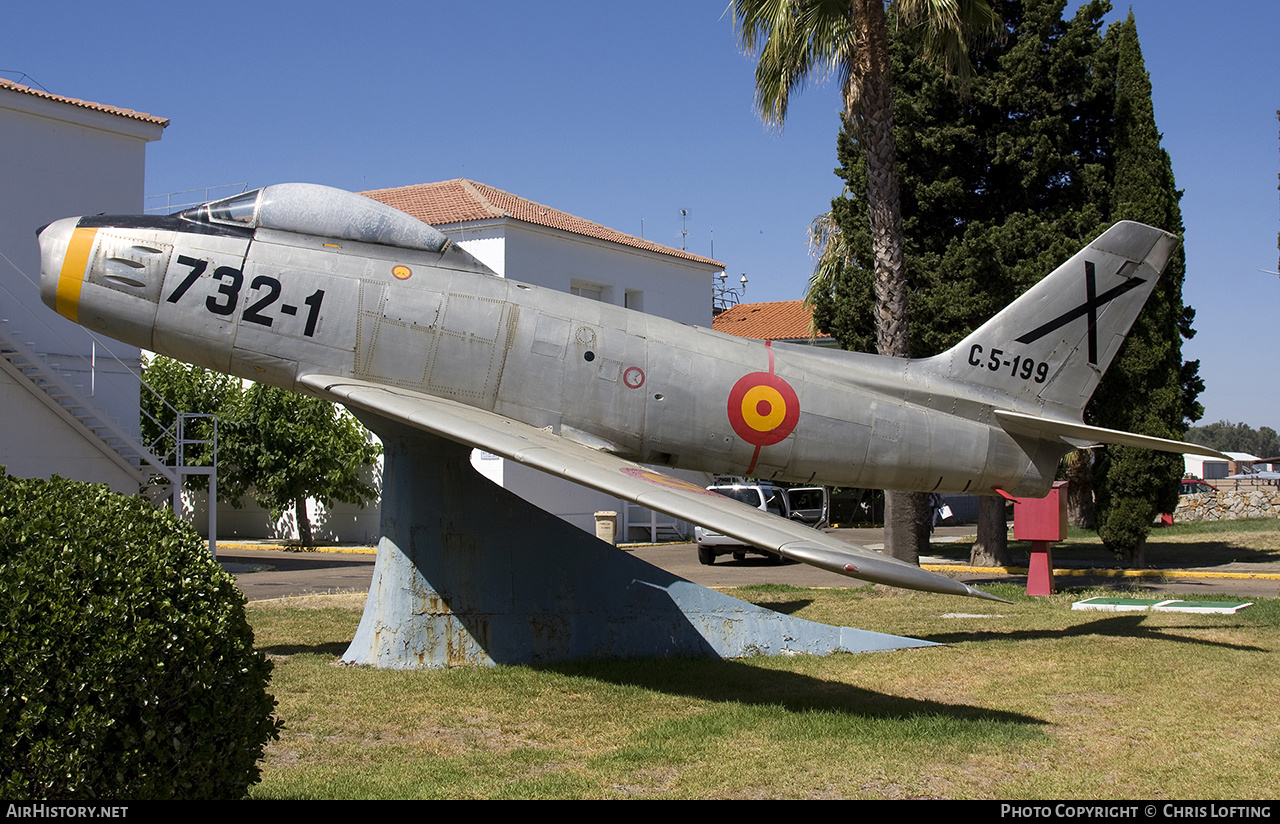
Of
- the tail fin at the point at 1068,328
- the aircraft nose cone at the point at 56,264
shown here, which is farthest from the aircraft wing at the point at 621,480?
the tail fin at the point at 1068,328

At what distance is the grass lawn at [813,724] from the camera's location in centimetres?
597

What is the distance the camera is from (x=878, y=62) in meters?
16.3

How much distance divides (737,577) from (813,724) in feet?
46.0

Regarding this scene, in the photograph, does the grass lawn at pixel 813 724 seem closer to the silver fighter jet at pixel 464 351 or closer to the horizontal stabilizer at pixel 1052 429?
the silver fighter jet at pixel 464 351

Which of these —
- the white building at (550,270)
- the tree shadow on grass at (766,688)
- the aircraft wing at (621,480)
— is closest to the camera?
the aircraft wing at (621,480)

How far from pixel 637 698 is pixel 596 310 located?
12.2 ft

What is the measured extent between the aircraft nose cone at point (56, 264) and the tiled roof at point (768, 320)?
38.1m

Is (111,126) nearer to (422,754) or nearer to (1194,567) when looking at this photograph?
(422,754)

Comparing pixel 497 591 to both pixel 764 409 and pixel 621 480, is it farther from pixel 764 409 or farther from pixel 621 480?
pixel 764 409

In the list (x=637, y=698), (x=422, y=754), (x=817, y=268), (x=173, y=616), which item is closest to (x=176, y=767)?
(x=173, y=616)

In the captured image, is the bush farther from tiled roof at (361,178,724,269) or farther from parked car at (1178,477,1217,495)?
parked car at (1178,477,1217,495)

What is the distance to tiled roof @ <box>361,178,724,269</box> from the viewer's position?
105 ft

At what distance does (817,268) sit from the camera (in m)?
41.5

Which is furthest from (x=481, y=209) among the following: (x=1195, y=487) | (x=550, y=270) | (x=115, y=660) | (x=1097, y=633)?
(x=1195, y=487)
